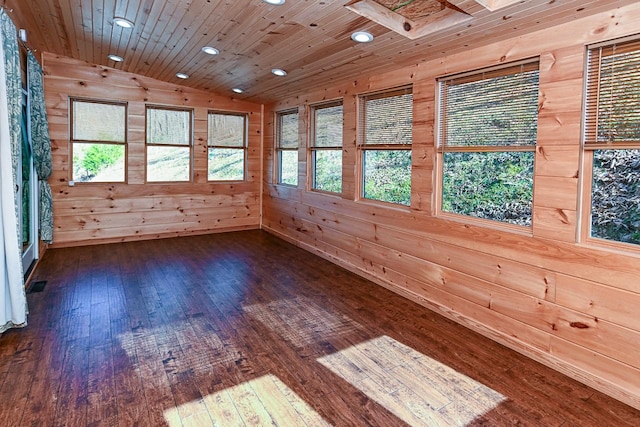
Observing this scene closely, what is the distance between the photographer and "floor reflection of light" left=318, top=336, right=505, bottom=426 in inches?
82.4

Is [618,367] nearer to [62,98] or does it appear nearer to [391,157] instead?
[391,157]

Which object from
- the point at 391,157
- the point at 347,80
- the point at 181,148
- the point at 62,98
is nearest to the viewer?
the point at 391,157

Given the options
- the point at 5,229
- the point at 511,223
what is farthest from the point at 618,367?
the point at 5,229

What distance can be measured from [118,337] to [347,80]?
11.5ft

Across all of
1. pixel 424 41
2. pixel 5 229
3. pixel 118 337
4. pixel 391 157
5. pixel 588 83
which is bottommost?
pixel 118 337

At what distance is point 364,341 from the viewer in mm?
2904

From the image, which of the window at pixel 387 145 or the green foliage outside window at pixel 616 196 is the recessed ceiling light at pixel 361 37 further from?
the green foliage outside window at pixel 616 196

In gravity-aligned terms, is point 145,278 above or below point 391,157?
below

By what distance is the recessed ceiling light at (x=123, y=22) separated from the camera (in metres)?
3.68

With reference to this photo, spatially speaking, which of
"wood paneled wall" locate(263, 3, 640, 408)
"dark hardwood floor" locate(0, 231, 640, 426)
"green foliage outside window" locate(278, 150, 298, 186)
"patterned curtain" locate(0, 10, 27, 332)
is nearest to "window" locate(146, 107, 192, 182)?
"green foliage outside window" locate(278, 150, 298, 186)

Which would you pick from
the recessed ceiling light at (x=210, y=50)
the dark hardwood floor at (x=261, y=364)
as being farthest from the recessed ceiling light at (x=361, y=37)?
the dark hardwood floor at (x=261, y=364)

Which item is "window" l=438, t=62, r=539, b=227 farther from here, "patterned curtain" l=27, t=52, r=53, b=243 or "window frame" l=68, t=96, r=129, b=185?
"window frame" l=68, t=96, r=129, b=185

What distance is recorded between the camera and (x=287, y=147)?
6.31 m

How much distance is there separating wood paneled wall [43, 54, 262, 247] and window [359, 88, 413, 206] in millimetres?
3140
